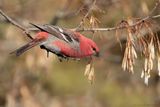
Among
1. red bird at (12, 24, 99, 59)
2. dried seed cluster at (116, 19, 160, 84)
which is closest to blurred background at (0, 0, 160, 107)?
red bird at (12, 24, 99, 59)

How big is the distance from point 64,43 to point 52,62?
12.9ft

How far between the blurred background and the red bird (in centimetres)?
21

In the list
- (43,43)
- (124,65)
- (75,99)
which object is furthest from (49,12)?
(124,65)

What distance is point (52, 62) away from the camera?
22.7 feet

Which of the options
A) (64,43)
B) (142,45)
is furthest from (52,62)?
(142,45)

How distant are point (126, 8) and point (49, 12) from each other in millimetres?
2000

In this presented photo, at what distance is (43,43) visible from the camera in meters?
2.99

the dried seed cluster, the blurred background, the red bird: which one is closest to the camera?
the dried seed cluster

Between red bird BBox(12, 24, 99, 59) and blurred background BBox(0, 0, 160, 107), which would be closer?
red bird BBox(12, 24, 99, 59)

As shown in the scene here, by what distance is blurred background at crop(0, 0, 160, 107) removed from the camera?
192 inches

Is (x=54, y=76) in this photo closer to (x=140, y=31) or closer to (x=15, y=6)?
(x=15, y=6)

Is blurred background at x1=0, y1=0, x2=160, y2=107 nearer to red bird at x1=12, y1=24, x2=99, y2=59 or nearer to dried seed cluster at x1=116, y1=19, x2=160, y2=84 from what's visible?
red bird at x1=12, y1=24, x2=99, y2=59

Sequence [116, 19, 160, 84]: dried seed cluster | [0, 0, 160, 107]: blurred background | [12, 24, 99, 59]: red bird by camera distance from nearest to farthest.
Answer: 1. [116, 19, 160, 84]: dried seed cluster
2. [12, 24, 99, 59]: red bird
3. [0, 0, 160, 107]: blurred background

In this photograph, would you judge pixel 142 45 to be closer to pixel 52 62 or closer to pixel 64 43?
pixel 64 43
